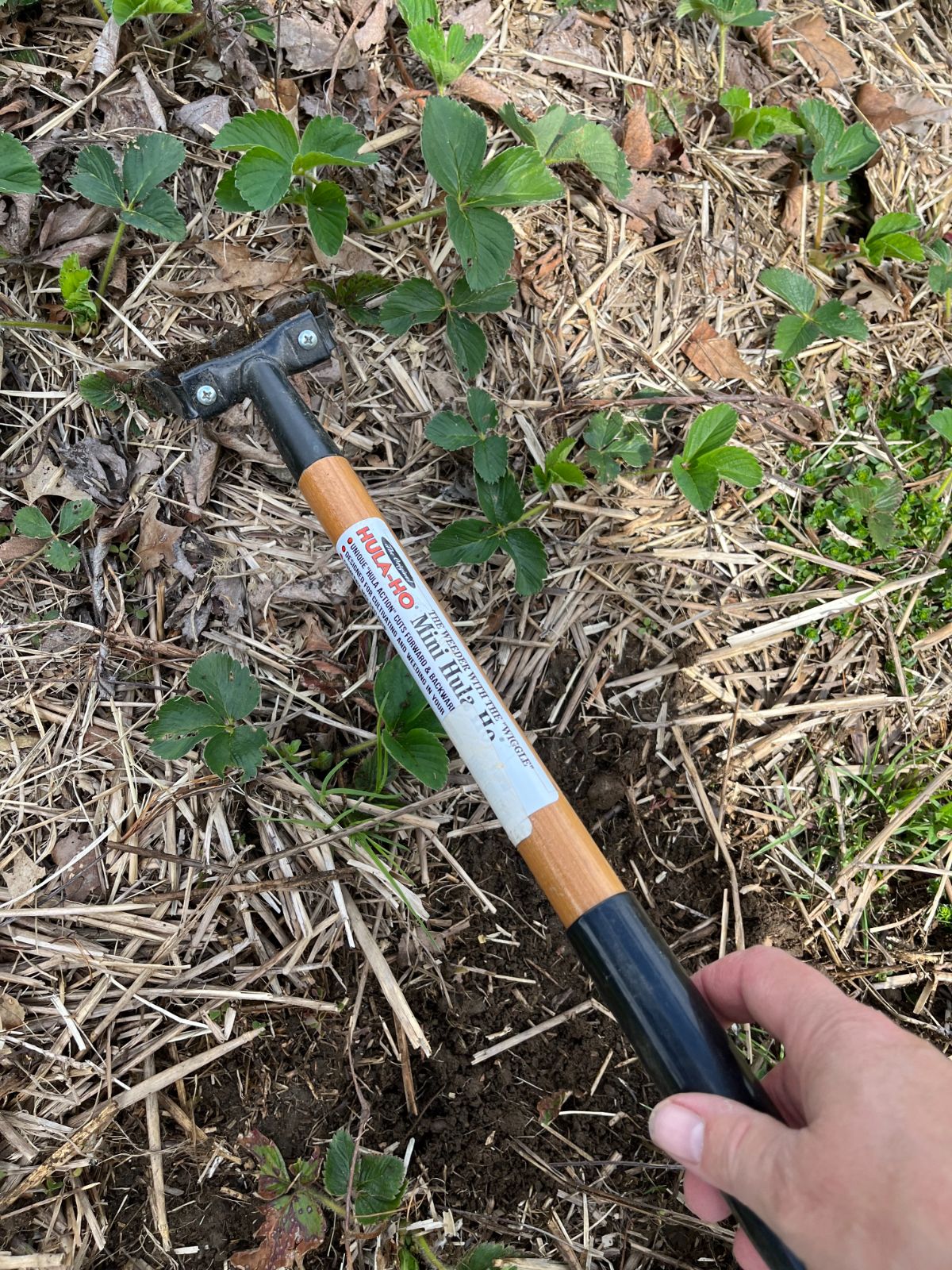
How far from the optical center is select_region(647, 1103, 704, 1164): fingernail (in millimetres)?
1240

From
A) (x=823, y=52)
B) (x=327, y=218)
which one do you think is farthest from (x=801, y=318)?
(x=327, y=218)

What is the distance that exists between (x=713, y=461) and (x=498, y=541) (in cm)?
52

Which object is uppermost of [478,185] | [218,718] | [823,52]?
[823,52]

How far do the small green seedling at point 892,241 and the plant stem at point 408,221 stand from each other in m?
1.18

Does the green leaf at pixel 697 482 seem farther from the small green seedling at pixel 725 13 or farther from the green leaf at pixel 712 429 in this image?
the small green seedling at pixel 725 13

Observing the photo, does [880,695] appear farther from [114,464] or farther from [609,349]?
[114,464]

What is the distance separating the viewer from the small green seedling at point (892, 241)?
222 cm

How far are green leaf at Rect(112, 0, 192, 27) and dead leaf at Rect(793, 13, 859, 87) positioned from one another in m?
1.74

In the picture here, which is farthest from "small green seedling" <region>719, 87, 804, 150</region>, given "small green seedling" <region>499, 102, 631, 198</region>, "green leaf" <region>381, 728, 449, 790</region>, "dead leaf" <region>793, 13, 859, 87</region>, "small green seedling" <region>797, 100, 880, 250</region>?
"green leaf" <region>381, 728, 449, 790</region>

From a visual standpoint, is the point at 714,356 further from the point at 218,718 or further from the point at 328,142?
the point at 218,718

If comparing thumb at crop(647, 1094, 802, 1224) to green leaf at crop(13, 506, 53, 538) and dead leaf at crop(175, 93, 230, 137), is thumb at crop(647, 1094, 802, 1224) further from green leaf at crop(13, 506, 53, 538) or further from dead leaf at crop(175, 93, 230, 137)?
dead leaf at crop(175, 93, 230, 137)

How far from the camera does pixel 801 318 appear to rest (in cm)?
217

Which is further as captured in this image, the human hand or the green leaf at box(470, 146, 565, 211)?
the green leaf at box(470, 146, 565, 211)

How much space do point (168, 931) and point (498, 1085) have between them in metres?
0.78
